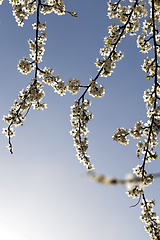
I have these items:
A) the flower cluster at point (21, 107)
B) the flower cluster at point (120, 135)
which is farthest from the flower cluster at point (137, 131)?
the flower cluster at point (21, 107)

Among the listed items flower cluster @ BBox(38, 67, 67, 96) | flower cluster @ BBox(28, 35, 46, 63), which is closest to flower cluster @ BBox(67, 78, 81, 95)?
flower cluster @ BBox(38, 67, 67, 96)

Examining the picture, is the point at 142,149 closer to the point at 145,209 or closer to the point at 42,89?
the point at 145,209

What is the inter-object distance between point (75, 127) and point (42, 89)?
79.0 inches

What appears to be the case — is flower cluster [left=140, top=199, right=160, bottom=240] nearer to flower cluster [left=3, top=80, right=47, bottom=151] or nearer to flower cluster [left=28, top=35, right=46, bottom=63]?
flower cluster [left=3, top=80, right=47, bottom=151]

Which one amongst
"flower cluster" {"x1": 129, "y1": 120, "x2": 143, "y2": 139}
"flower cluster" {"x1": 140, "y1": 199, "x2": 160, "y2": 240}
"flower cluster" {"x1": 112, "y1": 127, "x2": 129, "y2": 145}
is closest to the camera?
"flower cluster" {"x1": 129, "y1": 120, "x2": 143, "y2": 139}

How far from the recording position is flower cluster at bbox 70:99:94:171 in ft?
26.7

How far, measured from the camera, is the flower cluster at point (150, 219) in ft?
25.8

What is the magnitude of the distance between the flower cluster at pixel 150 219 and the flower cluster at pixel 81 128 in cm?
250

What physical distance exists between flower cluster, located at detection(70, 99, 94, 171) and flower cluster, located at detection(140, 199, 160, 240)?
2.50m

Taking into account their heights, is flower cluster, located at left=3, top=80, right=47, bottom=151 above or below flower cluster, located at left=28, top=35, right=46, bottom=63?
below

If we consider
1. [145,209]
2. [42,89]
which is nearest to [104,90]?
[42,89]

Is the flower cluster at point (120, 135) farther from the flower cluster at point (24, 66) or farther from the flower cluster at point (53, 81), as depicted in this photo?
the flower cluster at point (24, 66)

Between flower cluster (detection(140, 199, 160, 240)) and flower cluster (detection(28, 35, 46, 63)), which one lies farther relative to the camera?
flower cluster (detection(28, 35, 46, 63))

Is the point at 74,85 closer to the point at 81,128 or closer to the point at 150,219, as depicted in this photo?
the point at 81,128
